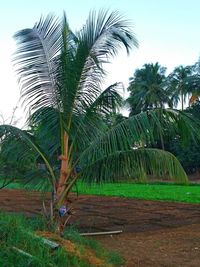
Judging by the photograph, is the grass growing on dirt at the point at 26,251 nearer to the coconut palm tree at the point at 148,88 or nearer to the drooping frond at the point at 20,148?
the drooping frond at the point at 20,148

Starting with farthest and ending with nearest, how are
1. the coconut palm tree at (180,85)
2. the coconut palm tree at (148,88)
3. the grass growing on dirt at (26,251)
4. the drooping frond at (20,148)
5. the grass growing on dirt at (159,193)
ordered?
the coconut palm tree at (148,88)
the coconut palm tree at (180,85)
the grass growing on dirt at (159,193)
the drooping frond at (20,148)
the grass growing on dirt at (26,251)

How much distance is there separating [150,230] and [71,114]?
14.8 ft

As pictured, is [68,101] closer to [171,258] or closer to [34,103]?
[34,103]

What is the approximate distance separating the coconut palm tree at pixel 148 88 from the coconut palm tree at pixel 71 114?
35824 millimetres

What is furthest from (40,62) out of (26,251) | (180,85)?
(180,85)

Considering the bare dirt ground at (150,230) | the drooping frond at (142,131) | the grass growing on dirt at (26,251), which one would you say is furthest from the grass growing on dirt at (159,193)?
the grass growing on dirt at (26,251)

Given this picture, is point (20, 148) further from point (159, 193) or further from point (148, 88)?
point (148, 88)

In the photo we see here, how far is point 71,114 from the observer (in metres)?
8.93

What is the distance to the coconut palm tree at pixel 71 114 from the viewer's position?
27.2ft

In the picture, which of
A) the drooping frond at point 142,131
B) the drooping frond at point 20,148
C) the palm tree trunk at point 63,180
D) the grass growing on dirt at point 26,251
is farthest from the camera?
the drooping frond at point 20,148

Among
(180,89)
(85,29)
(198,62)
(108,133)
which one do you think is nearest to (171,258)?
(108,133)

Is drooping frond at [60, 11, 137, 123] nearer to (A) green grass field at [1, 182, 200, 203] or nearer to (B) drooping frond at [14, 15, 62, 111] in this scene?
(B) drooping frond at [14, 15, 62, 111]

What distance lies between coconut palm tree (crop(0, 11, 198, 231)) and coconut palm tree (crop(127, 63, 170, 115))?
35.8 m

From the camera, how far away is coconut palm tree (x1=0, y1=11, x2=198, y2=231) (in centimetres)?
829
